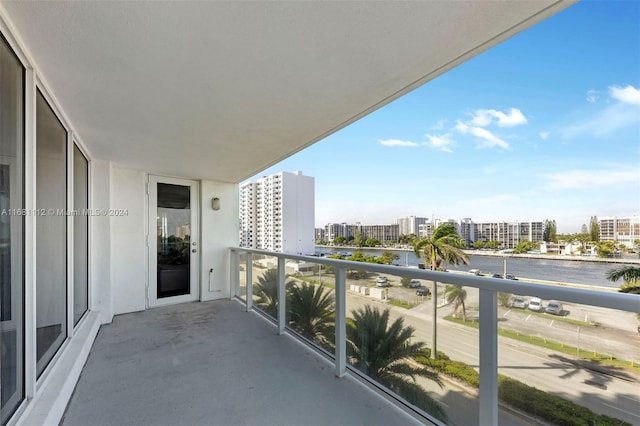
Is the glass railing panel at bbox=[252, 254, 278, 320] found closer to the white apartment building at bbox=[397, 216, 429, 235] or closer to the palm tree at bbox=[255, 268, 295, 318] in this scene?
the palm tree at bbox=[255, 268, 295, 318]

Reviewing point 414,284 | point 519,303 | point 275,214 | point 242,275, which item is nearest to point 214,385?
point 414,284

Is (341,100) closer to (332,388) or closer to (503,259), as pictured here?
(332,388)

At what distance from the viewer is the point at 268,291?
12.9 feet

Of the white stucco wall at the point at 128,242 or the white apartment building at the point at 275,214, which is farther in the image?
the white apartment building at the point at 275,214

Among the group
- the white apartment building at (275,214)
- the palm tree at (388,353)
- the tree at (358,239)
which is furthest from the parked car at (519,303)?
the white apartment building at (275,214)

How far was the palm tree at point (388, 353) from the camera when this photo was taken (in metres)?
1.84

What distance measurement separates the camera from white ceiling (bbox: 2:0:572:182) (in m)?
1.29

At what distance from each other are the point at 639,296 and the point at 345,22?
1658 mm

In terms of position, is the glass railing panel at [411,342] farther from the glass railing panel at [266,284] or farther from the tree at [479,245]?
the tree at [479,245]

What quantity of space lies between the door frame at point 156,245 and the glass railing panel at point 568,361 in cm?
498

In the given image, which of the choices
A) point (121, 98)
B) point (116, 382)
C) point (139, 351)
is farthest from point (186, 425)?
point (121, 98)

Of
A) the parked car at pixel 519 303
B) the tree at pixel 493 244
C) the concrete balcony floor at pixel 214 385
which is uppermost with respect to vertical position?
the parked car at pixel 519 303

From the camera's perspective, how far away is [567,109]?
16.3 metres

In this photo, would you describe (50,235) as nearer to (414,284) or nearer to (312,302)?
(312,302)
